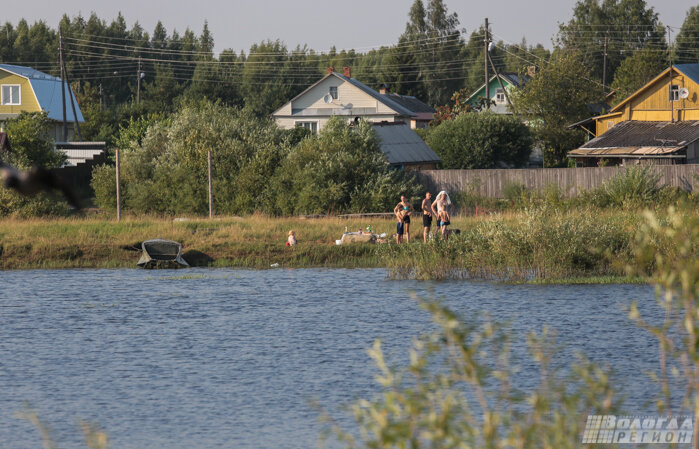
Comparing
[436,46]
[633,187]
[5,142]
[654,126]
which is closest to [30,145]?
[5,142]

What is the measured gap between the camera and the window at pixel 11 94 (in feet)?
231

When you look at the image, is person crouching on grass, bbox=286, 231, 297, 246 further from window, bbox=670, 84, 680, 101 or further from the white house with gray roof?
the white house with gray roof

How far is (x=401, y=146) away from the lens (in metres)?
49.0

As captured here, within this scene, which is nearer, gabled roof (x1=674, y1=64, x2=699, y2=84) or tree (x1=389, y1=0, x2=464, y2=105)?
gabled roof (x1=674, y1=64, x2=699, y2=84)

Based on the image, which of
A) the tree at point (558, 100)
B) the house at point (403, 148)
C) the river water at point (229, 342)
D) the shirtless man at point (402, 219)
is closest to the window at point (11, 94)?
the house at point (403, 148)

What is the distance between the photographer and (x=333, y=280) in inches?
1078

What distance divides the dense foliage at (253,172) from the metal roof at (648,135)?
1617 cm

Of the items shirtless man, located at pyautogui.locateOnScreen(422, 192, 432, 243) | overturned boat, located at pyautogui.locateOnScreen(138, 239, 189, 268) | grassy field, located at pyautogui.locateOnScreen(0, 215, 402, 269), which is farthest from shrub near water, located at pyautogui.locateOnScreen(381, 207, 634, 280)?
overturned boat, located at pyautogui.locateOnScreen(138, 239, 189, 268)

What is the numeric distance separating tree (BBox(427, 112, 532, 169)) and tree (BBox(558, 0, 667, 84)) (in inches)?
2098

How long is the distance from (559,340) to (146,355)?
297 inches

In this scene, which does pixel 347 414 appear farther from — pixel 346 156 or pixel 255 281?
pixel 346 156

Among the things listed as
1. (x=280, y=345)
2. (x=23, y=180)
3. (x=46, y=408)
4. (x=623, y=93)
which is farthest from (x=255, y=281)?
(x=623, y=93)

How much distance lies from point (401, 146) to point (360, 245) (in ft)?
63.2

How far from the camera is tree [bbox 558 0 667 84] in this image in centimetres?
10806
